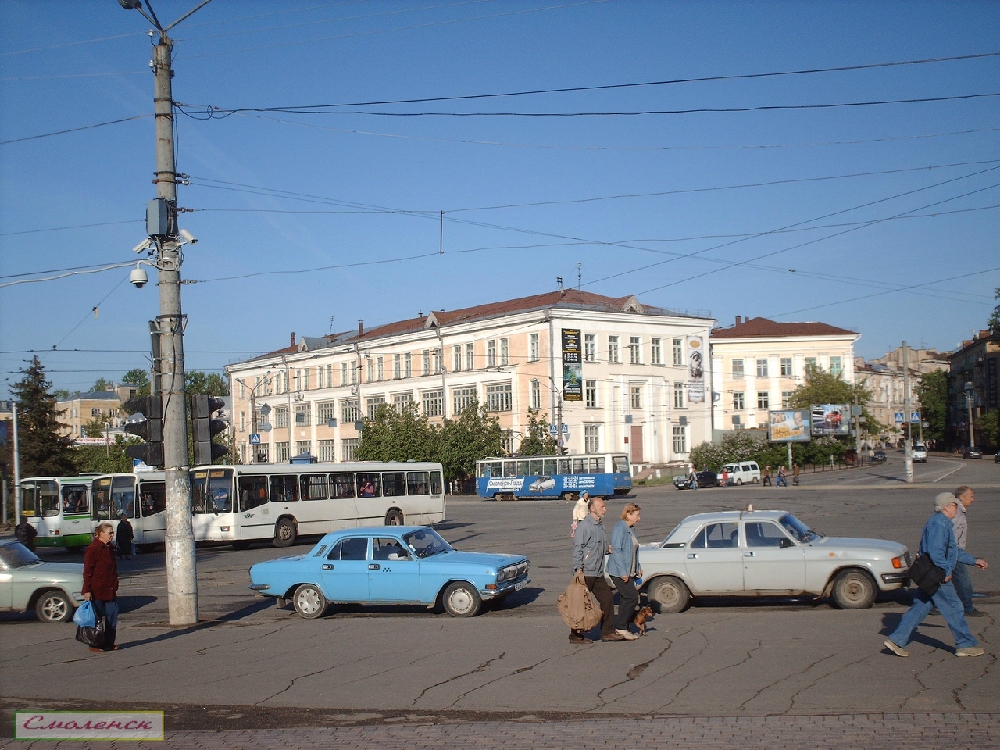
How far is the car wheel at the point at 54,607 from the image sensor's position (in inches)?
645

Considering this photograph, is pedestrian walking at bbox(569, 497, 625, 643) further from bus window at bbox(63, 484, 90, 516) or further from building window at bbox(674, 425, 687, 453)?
building window at bbox(674, 425, 687, 453)

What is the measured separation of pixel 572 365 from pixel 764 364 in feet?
125

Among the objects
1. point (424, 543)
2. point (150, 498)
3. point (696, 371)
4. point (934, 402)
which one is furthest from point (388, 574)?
point (934, 402)

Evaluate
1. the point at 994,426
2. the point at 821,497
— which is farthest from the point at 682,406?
the point at 994,426

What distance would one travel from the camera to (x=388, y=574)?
607 inches

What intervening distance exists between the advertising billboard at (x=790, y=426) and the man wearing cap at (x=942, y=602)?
256 ft

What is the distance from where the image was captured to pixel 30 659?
12898 mm

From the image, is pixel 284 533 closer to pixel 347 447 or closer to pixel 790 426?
pixel 347 447

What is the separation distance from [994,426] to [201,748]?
110 meters

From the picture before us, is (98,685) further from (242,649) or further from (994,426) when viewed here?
(994,426)

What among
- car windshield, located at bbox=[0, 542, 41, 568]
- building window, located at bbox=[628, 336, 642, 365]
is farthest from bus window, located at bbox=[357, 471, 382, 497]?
building window, located at bbox=[628, 336, 642, 365]

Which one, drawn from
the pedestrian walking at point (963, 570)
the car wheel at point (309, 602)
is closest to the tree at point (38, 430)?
the car wheel at point (309, 602)

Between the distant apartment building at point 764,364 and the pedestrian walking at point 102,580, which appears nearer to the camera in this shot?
the pedestrian walking at point 102,580

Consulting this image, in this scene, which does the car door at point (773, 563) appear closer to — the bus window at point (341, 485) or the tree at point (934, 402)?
the bus window at point (341, 485)
